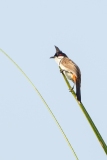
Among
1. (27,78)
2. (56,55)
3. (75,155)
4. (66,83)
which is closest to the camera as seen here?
(75,155)

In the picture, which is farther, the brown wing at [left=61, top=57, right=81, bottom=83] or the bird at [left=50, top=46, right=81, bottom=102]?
the brown wing at [left=61, top=57, right=81, bottom=83]

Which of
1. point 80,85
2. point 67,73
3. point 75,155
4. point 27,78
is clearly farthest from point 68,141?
point 67,73

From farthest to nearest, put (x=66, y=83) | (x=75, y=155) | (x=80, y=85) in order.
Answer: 1. (x=80, y=85)
2. (x=66, y=83)
3. (x=75, y=155)

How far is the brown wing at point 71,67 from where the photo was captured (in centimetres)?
490

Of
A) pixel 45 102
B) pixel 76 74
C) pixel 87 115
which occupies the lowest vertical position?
pixel 87 115

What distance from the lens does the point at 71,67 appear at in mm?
5367

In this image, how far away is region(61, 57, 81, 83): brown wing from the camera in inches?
193

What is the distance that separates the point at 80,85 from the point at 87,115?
2.86 metres

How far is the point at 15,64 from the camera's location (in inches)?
73.5

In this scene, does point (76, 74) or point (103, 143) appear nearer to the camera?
point (103, 143)

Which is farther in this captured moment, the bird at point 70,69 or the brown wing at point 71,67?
the brown wing at point 71,67

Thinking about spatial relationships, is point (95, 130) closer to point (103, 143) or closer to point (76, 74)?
point (103, 143)

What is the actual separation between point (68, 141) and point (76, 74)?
320 centimetres

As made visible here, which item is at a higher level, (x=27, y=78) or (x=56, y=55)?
(x=56, y=55)
